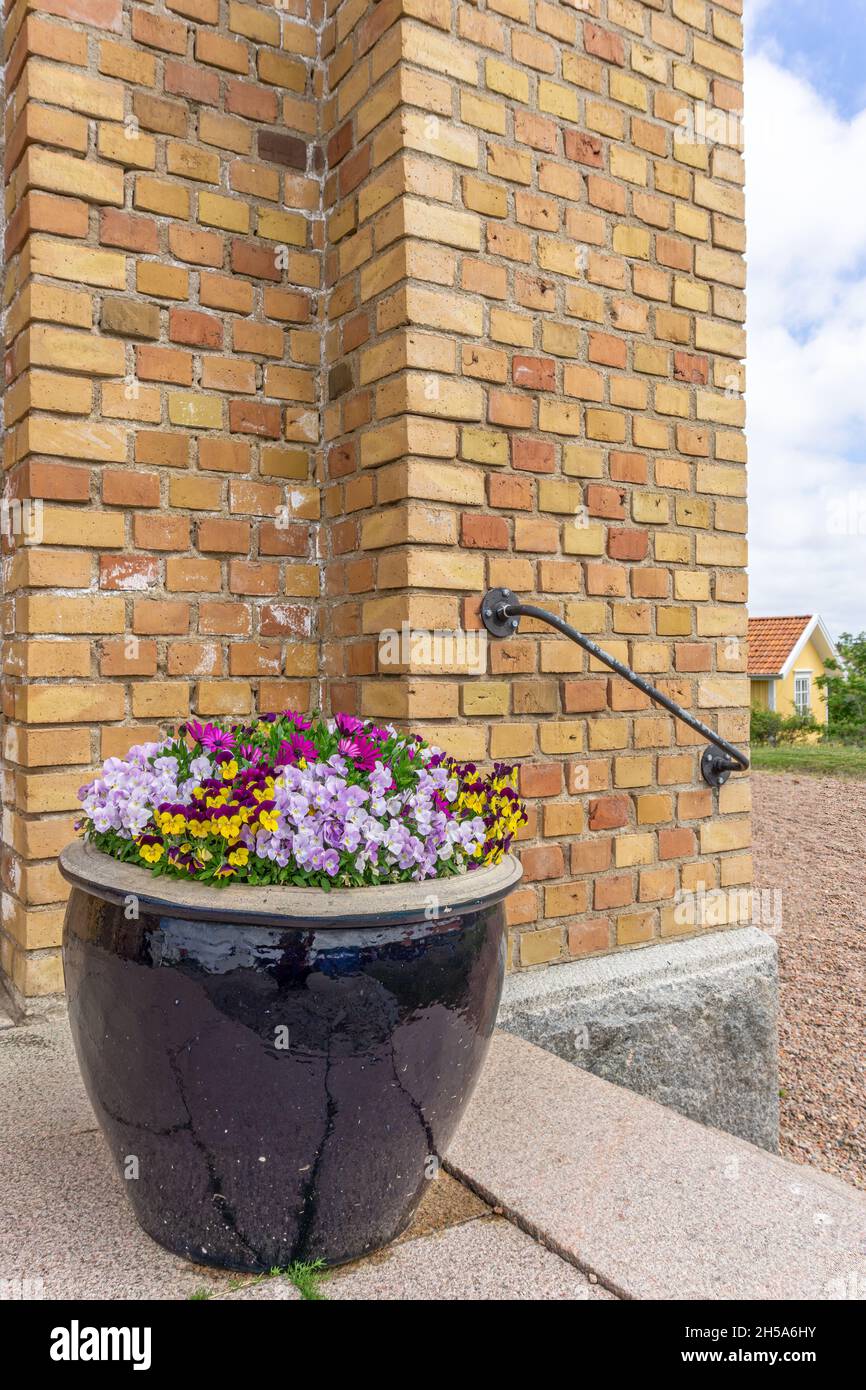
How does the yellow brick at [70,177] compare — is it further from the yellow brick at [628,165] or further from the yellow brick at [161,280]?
the yellow brick at [628,165]

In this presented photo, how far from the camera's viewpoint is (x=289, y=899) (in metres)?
1.33

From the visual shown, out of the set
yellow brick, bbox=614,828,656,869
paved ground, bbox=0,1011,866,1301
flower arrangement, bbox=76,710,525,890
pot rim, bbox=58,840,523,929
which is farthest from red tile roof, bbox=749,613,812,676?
pot rim, bbox=58,840,523,929

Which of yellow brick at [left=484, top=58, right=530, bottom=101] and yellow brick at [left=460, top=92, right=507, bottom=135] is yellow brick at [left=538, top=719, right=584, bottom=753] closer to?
yellow brick at [left=460, top=92, right=507, bottom=135]

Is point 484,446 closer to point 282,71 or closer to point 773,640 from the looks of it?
point 282,71

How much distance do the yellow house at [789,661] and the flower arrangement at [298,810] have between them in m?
24.8

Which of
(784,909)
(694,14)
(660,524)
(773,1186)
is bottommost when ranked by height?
(784,909)

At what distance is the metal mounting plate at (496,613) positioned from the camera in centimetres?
240

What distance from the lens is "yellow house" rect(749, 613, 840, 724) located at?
2625 centimetres

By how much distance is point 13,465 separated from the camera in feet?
7.93

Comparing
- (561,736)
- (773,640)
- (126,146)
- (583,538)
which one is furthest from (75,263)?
(773,640)

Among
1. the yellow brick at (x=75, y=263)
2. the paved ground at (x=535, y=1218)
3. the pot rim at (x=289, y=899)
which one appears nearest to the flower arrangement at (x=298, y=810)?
the pot rim at (x=289, y=899)
